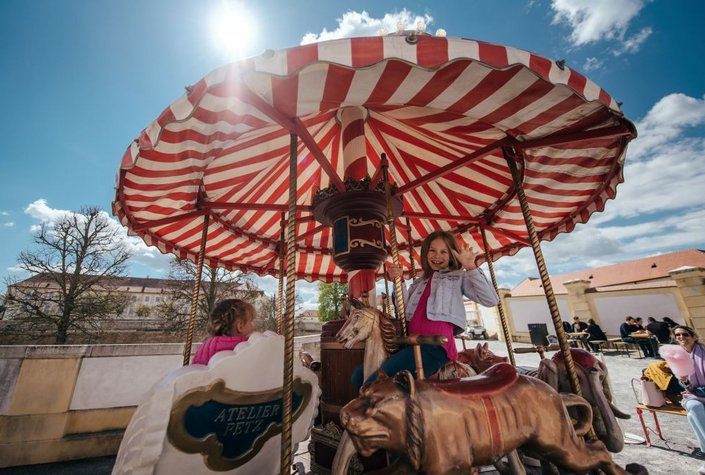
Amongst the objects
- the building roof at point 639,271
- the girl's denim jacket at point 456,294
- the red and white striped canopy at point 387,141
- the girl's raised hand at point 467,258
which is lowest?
the girl's denim jacket at point 456,294

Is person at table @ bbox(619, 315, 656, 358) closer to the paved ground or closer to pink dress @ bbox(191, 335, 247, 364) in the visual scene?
the paved ground

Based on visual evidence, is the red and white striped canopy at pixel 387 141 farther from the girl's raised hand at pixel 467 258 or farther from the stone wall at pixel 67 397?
the stone wall at pixel 67 397

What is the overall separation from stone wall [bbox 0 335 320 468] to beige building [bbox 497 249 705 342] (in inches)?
852

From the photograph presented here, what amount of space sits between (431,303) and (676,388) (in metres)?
4.47

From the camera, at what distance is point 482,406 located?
1471 millimetres

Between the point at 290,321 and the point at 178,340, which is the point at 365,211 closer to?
the point at 290,321

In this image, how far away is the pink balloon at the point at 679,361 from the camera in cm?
362

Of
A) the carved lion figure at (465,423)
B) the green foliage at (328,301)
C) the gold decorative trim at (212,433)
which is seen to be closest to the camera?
the carved lion figure at (465,423)

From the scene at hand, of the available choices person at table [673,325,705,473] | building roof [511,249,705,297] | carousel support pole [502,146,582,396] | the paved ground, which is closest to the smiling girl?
carousel support pole [502,146,582,396]

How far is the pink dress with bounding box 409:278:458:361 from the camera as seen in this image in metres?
2.19

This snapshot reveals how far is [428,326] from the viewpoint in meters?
2.23

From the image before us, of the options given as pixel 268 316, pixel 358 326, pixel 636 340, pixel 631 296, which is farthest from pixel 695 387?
pixel 268 316

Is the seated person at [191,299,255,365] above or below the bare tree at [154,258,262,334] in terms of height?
below

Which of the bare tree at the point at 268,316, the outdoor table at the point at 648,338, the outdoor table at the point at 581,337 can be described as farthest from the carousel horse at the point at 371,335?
the bare tree at the point at 268,316
